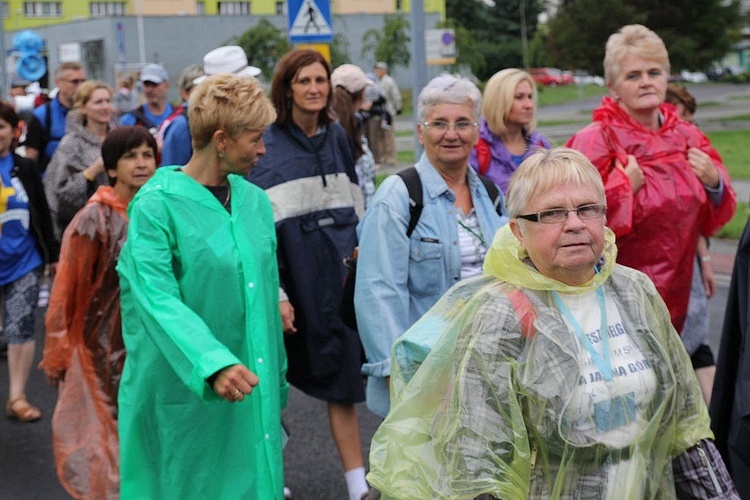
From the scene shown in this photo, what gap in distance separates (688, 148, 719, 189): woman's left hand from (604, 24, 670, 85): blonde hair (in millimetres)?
385

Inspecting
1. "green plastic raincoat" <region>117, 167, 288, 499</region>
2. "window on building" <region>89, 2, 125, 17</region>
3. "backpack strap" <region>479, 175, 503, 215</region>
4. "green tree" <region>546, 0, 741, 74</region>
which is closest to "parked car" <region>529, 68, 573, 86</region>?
"window on building" <region>89, 2, 125, 17</region>

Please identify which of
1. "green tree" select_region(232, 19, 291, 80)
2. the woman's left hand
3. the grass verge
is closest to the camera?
the woman's left hand

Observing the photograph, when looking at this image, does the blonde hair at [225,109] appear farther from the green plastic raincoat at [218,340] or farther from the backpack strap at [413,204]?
the backpack strap at [413,204]

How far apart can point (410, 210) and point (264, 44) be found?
37.4 meters

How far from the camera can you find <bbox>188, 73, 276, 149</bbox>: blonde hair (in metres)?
4.11

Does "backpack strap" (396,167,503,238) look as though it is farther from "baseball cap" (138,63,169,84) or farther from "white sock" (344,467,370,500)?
"baseball cap" (138,63,169,84)

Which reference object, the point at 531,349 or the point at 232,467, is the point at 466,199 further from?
the point at 531,349

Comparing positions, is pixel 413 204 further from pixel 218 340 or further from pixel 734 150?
pixel 734 150

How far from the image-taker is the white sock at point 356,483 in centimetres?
532

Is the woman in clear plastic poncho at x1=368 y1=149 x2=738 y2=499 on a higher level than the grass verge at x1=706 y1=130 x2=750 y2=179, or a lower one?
higher

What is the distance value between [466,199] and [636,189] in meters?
0.86

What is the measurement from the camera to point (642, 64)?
5.07m

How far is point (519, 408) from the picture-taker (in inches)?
108

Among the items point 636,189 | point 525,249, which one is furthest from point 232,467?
point 636,189
